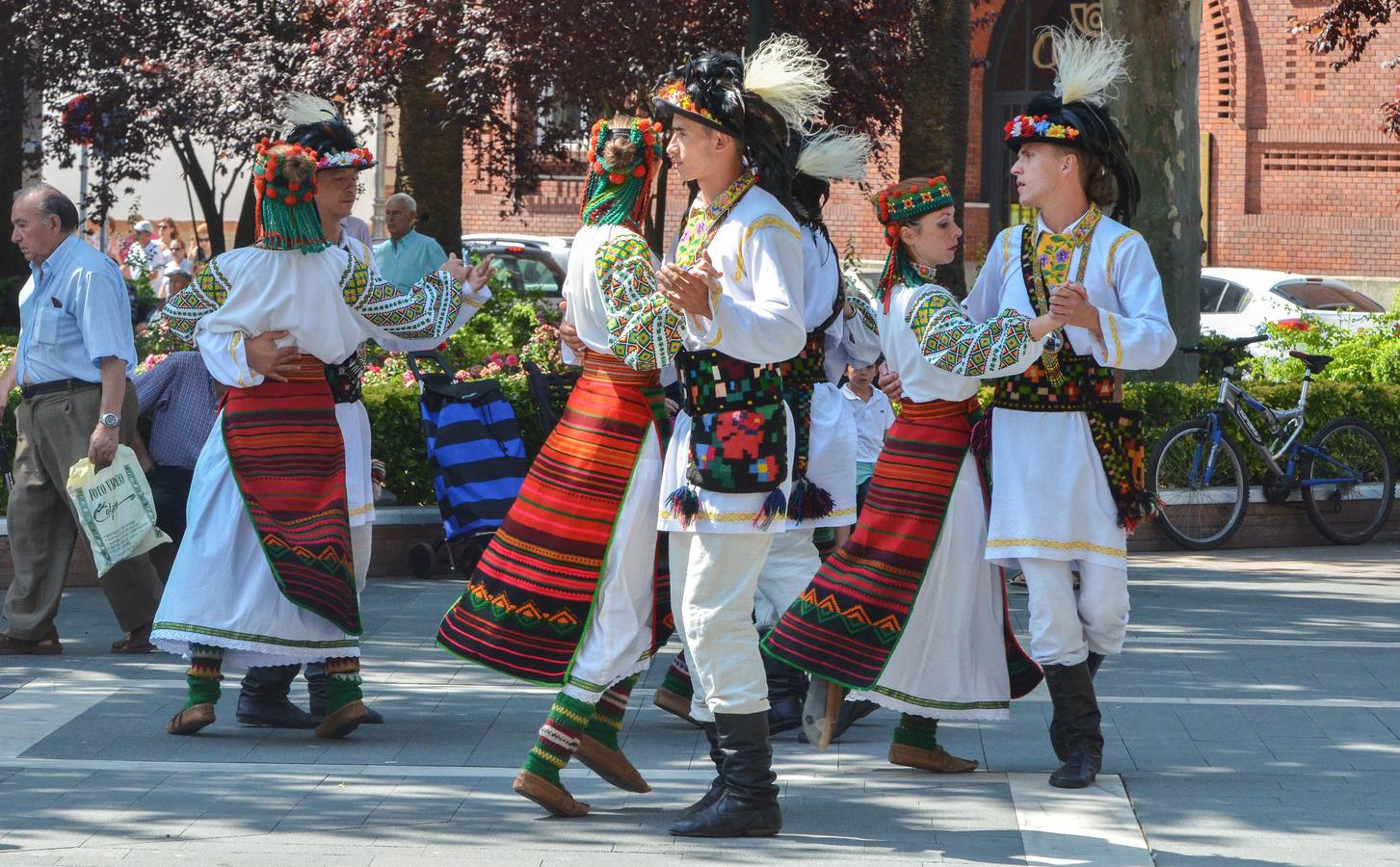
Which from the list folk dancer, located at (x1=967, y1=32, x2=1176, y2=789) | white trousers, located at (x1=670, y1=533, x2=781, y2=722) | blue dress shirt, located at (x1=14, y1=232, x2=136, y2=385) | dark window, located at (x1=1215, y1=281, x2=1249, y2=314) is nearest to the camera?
white trousers, located at (x1=670, y1=533, x2=781, y2=722)

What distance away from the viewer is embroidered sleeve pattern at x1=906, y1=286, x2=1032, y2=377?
555cm

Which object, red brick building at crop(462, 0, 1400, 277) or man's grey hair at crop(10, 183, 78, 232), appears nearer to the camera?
man's grey hair at crop(10, 183, 78, 232)

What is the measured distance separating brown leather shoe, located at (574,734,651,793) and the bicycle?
655 cm

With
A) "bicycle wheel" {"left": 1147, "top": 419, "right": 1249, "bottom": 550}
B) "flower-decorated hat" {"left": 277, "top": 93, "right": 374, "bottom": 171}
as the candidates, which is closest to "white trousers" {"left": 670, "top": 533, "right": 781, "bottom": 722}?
"flower-decorated hat" {"left": 277, "top": 93, "right": 374, "bottom": 171}

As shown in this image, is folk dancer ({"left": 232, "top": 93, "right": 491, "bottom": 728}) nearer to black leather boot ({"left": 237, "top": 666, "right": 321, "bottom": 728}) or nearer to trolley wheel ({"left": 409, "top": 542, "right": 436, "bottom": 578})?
black leather boot ({"left": 237, "top": 666, "right": 321, "bottom": 728})

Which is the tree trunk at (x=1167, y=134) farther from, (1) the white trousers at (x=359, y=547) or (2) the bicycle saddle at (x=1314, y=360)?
(1) the white trousers at (x=359, y=547)

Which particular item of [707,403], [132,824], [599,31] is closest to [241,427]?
[132,824]

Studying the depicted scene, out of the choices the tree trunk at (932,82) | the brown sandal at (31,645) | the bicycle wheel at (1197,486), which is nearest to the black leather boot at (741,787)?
the brown sandal at (31,645)

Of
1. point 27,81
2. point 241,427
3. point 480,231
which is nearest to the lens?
point 241,427

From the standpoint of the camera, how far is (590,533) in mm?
5340

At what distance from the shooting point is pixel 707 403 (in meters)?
5.15

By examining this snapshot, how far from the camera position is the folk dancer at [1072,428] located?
18.9 ft

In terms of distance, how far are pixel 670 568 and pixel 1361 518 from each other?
26.9 ft

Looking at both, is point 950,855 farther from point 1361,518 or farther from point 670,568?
point 1361,518
